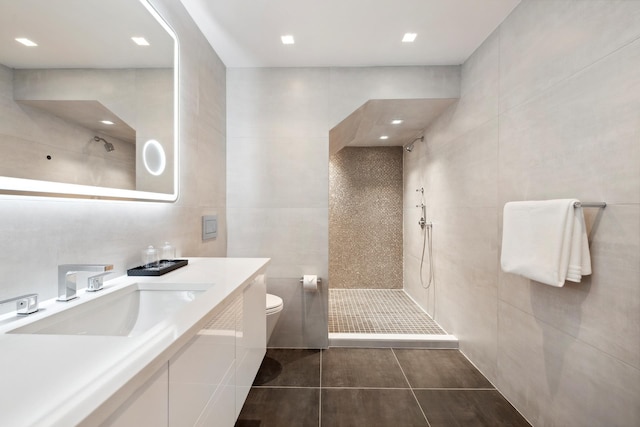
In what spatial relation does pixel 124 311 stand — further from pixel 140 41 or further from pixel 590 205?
pixel 590 205

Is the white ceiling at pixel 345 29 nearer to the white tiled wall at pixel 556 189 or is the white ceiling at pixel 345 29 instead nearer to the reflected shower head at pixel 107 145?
the white tiled wall at pixel 556 189

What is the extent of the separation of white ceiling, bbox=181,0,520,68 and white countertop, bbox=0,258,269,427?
1.80 meters

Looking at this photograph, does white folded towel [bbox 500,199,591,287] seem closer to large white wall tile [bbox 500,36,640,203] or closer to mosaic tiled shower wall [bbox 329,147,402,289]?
large white wall tile [bbox 500,36,640,203]

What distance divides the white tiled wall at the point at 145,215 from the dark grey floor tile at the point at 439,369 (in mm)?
1703

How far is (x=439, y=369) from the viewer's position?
226 cm

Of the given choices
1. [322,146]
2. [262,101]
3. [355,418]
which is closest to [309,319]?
[355,418]

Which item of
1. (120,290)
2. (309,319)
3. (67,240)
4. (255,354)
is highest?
(67,240)

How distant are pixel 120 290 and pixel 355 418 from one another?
4.68 ft

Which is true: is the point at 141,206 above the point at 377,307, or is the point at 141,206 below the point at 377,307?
above

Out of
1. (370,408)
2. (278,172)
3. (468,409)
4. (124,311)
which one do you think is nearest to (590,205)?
(468,409)

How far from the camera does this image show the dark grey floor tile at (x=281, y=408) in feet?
5.63

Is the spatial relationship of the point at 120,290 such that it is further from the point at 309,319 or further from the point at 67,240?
the point at 309,319

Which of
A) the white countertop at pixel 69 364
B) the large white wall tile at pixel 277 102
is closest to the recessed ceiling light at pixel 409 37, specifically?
the large white wall tile at pixel 277 102

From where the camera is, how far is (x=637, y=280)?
1127mm
